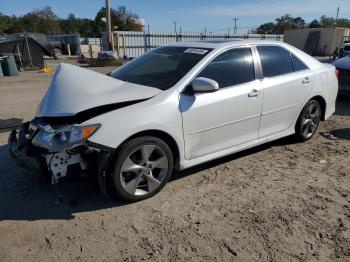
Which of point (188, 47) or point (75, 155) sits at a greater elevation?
point (188, 47)

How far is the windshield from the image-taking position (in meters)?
3.97

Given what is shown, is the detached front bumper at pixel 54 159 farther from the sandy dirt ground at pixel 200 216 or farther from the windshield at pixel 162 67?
the windshield at pixel 162 67

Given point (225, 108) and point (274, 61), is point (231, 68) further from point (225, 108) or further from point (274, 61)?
point (274, 61)

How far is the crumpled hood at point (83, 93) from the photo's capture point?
3400 millimetres

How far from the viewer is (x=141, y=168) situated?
354cm

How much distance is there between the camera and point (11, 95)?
9867 millimetres

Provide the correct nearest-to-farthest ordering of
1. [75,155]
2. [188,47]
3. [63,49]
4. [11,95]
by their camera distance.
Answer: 1. [75,155]
2. [188,47]
3. [11,95]
4. [63,49]

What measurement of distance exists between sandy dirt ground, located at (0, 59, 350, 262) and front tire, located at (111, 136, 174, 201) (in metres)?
0.15

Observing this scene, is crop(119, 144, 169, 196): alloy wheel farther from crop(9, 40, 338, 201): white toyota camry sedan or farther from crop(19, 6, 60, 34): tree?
crop(19, 6, 60, 34): tree

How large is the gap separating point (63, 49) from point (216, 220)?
37.8 metres

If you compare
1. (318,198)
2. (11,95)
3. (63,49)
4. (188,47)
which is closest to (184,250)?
(318,198)

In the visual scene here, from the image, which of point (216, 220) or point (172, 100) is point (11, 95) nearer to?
point (172, 100)

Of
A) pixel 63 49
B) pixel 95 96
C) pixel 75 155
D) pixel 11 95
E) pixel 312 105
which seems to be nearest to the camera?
pixel 75 155

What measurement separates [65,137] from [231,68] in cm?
217
